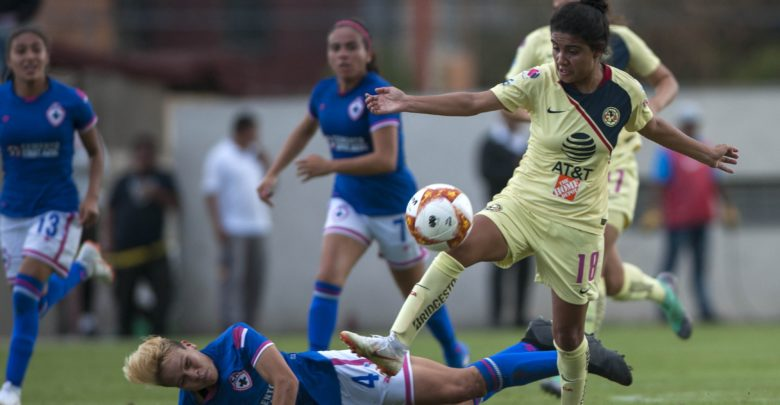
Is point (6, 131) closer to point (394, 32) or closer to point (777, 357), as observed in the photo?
point (777, 357)

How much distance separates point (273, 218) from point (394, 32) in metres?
12.4

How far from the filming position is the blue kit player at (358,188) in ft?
26.7

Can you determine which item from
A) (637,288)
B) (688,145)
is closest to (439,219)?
(688,145)

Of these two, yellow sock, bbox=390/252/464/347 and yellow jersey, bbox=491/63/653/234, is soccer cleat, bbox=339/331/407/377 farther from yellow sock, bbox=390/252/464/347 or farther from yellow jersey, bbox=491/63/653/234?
yellow jersey, bbox=491/63/653/234

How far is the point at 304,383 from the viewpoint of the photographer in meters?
6.39

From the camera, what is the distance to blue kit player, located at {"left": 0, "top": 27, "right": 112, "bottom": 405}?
27.2 feet

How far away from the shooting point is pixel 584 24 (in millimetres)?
6051

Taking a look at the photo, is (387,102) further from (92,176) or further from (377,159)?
(92,176)

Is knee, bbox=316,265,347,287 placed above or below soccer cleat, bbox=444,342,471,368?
above

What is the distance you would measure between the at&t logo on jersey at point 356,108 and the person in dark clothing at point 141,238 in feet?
24.9

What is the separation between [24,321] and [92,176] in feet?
3.55

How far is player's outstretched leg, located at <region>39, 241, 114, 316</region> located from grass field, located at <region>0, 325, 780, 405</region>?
646mm

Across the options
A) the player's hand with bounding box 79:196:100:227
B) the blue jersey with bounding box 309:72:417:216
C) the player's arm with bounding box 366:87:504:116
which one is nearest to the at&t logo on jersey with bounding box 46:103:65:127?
the player's hand with bounding box 79:196:100:227

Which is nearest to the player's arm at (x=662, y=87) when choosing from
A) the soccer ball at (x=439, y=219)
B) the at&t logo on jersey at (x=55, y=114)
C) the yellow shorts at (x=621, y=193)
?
Result: the yellow shorts at (x=621, y=193)
